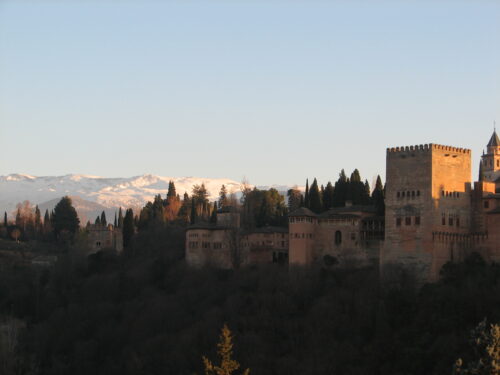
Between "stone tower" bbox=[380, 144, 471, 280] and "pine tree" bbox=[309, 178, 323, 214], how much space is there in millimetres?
15396

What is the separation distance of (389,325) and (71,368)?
78.4ft

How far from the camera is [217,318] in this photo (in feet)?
216

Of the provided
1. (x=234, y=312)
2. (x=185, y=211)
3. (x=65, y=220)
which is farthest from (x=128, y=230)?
(x=234, y=312)

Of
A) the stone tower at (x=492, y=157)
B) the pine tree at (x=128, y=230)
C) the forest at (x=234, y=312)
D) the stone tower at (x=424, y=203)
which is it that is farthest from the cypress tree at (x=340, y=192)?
the stone tower at (x=492, y=157)

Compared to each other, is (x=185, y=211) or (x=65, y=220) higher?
(x=185, y=211)

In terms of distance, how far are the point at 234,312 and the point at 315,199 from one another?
15338 mm

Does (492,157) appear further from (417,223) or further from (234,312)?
(234,312)

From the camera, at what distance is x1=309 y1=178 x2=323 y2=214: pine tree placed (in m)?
77.4

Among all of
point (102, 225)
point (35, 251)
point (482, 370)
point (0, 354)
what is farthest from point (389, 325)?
point (35, 251)

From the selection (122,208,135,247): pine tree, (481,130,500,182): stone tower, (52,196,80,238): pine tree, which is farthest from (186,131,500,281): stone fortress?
(52,196,80,238): pine tree

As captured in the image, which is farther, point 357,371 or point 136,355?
point 136,355

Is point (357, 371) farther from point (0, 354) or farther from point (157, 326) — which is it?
point (0, 354)

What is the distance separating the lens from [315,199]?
78125mm

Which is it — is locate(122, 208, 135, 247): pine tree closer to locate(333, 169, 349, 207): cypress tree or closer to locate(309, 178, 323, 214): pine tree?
locate(309, 178, 323, 214): pine tree
